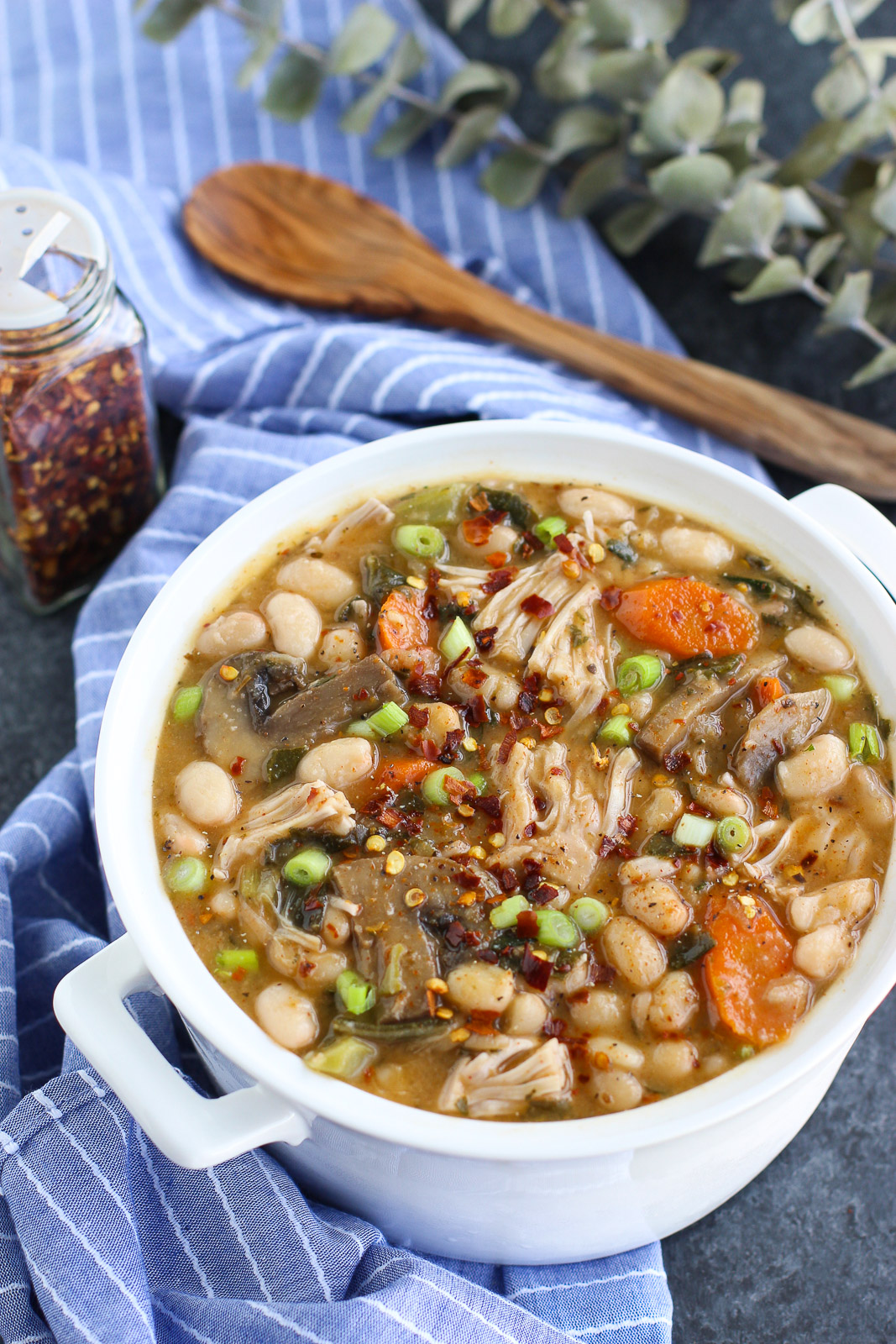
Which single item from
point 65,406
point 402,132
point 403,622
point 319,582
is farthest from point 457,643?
point 402,132

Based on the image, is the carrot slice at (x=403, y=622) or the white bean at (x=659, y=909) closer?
the white bean at (x=659, y=909)

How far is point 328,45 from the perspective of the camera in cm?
505

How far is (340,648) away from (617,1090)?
1167 millimetres

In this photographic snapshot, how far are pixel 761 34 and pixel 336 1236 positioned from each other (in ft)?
15.5

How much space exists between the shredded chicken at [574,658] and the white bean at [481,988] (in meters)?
0.63

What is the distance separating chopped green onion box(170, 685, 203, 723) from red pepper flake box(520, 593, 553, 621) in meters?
0.78

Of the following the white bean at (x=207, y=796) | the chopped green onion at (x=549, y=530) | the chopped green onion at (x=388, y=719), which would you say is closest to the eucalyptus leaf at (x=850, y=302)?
the chopped green onion at (x=549, y=530)

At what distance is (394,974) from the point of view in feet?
8.44

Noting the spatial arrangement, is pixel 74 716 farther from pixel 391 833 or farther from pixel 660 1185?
pixel 660 1185

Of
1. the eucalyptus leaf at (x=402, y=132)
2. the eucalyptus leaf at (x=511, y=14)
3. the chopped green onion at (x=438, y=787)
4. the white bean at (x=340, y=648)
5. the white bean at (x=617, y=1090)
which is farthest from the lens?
the eucalyptus leaf at (x=402, y=132)

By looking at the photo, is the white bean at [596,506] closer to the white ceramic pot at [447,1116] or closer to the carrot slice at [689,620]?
Answer: the white ceramic pot at [447,1116]

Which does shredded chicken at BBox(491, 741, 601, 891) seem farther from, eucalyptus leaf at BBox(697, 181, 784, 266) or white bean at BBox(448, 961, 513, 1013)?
eucalyptus leaf at BBox(697, 181, 784, 266)

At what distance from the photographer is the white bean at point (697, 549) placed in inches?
124

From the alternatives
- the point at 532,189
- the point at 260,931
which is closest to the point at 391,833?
the point at 260,931
